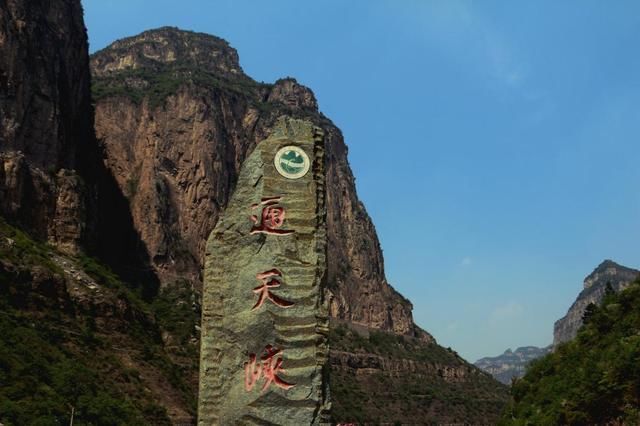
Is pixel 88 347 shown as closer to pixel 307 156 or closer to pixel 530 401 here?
pixel 530 401

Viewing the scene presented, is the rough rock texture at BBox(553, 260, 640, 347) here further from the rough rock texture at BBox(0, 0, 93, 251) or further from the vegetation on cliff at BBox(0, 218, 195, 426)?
the vegetation on cliff at BBox(0, 218, 195, 426)

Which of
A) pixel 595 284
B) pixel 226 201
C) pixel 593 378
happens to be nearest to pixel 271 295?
pixel 593 378

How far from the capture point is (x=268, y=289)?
9.05 metres

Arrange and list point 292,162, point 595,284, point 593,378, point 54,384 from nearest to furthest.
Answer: point 292,162 < point 593,378 < point 54,384 < point 595,284

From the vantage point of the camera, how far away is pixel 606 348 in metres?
26.4

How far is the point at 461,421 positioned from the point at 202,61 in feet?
215

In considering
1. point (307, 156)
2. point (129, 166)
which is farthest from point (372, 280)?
point (307, 156)

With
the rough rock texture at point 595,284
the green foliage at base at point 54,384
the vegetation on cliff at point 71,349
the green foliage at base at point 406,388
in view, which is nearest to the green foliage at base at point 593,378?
the green foliage at base at point 54,384

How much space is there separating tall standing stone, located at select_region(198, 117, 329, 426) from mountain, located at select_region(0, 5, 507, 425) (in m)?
20.5

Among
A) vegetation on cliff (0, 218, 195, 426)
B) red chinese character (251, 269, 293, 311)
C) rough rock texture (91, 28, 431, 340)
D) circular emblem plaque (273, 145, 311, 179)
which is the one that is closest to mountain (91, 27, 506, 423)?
rough rock texture (91, 28, 431, 340)

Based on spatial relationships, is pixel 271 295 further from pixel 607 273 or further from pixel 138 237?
pixel 607 273

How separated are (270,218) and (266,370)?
166 cm

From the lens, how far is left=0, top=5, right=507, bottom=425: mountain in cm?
4009

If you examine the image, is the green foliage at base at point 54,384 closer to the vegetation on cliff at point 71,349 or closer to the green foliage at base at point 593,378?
the vegetation on cliff at point 71,349
